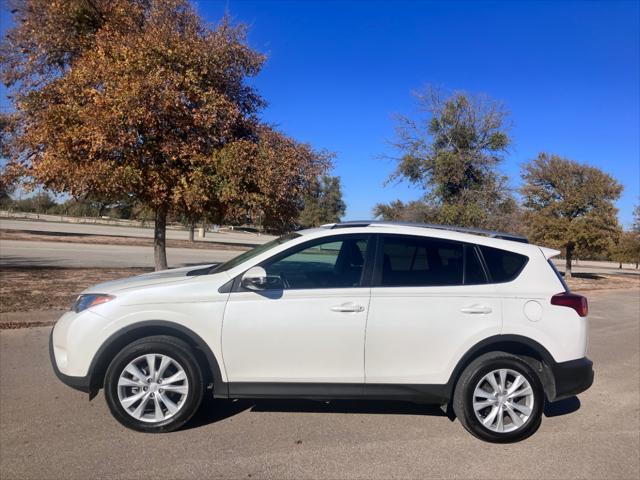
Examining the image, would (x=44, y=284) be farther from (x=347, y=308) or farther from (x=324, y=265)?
(x=347, y=308)

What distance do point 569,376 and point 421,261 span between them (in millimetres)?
1536

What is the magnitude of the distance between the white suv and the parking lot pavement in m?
0.28

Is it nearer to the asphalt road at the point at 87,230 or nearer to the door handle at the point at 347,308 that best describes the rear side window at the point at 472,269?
the door handle at the point at 347,308

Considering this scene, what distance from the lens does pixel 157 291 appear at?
14.0ft

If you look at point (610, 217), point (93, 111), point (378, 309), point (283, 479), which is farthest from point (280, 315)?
point (610, 217)

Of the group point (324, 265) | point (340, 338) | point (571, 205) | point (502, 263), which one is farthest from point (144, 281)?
point (571, 205)

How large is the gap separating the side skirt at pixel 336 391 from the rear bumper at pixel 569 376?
93 cm

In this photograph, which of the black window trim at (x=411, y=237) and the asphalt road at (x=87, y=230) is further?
the asphalt road at (x=87, y=230)

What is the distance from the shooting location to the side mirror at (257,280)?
427cm

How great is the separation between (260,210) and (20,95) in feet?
18.9

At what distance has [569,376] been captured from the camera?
14.4ft

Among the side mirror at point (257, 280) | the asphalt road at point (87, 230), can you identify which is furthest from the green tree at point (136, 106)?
the asphalt road at point (87, 230)

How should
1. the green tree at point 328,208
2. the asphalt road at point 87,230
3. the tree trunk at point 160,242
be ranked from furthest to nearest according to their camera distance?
the green tree at point 328,208 < the asphalt road at point 87,230 < the tree trunk at point 160,242

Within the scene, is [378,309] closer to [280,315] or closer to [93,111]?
[280,315]
